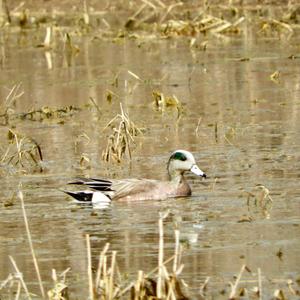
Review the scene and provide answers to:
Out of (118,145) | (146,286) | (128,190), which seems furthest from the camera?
(118,145)

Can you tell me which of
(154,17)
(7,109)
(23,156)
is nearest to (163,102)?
(7,109)

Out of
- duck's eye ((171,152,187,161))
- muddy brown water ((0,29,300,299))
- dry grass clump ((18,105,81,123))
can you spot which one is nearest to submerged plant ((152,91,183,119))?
muddy brown water ((0,29,300,299))

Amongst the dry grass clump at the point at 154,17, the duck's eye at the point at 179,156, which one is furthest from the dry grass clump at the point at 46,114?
the dry grass clump at the point at 154,17

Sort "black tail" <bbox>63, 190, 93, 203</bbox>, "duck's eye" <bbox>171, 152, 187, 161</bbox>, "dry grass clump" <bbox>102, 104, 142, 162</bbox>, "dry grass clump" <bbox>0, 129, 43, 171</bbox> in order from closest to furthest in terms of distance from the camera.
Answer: "black tail" <bbox>63, 190, 93, 203</bbox> → "duck's eye" <bbox>171, 152, 187, 161</bbox> → "dry grass clump" <bbox>102, 104, 142, 162</bbox> → "dry grass clump" <bbox>0, 129, 43, 171</bbox>

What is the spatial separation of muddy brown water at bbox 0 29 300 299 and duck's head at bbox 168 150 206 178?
203 millimetres

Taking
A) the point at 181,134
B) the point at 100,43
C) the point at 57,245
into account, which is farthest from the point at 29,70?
the point at 57,245

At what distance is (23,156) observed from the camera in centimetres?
1530

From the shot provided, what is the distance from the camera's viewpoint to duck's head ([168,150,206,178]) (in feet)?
43.2

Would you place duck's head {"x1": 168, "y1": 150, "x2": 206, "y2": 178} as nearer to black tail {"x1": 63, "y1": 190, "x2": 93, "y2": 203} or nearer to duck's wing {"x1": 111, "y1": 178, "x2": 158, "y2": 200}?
duck's wing {"x1": 111, "y1": 178, "x2": 158, "y2": 200}

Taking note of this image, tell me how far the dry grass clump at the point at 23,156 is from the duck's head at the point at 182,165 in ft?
6.10

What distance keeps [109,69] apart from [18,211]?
10805 mm

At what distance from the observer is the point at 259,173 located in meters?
13.6

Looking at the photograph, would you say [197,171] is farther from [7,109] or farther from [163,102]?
[7,109]

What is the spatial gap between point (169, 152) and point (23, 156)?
1.52 meters
